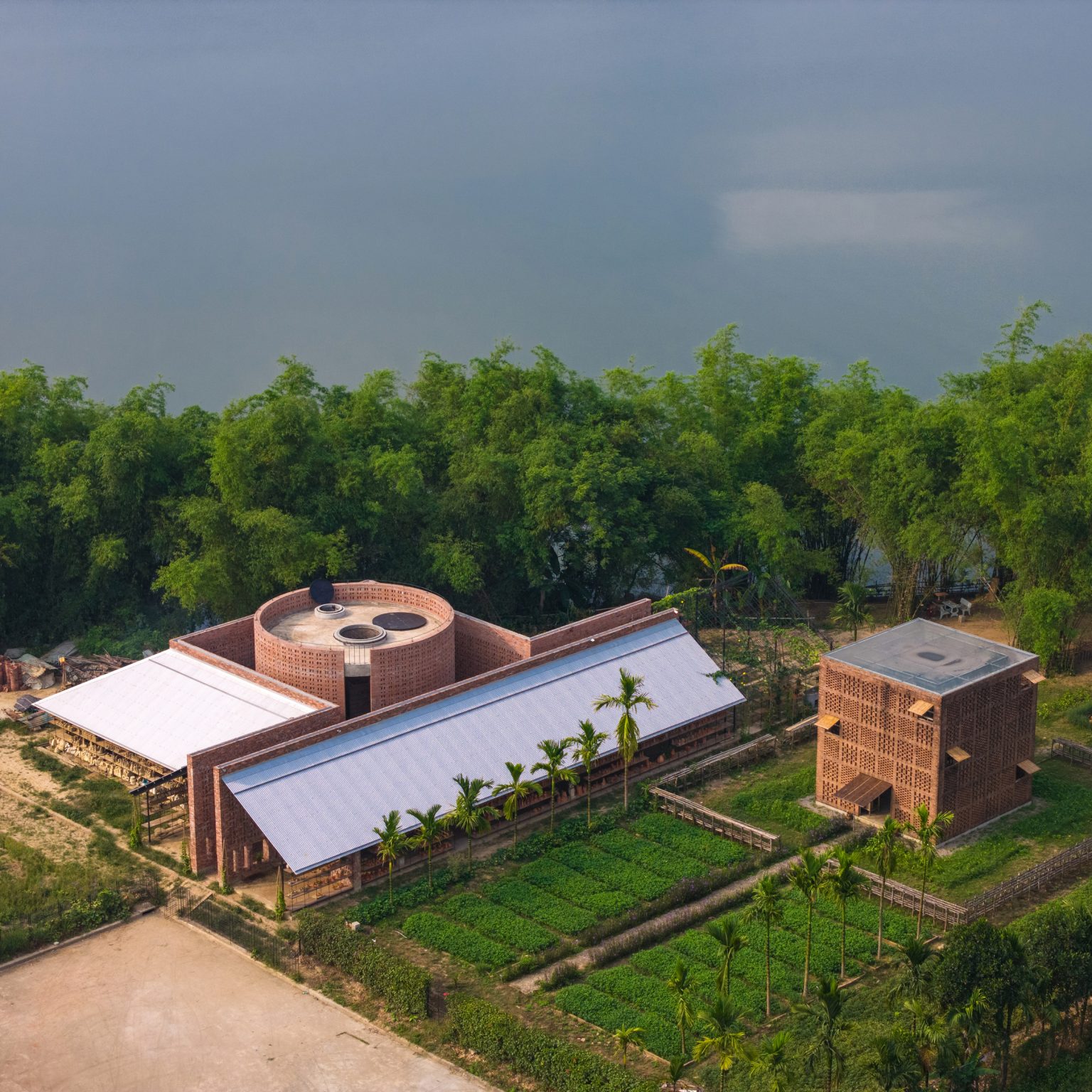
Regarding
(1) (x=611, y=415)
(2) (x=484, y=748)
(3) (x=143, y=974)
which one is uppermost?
(1) (x=611, y=415)

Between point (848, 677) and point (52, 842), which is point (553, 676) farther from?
point (52, 842)

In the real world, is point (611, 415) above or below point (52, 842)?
above

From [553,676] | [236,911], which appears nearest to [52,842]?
[236,911]

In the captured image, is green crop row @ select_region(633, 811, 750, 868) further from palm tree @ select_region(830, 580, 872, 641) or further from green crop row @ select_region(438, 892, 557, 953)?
palm tree @ select_region(830, 580, 872, 641)

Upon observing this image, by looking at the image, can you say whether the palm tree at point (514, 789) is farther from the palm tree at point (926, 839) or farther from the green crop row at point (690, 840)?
the palm tree at point (926, 839)

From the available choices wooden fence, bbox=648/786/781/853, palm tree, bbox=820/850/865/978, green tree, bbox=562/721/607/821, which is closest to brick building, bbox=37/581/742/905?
green tree, bbox=562/721/607/821

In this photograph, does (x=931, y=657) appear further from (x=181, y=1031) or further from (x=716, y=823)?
(x=181, y=1031)
